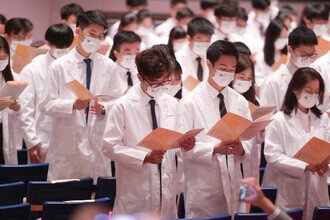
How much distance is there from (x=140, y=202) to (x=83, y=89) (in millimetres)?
1267

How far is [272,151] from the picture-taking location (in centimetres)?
589

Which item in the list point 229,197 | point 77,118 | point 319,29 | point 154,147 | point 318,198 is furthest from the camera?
point 319,29

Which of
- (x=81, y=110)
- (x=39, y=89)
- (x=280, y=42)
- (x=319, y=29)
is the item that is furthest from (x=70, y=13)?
(x=319, y=29)

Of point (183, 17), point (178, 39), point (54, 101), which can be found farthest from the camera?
point (183, 17)

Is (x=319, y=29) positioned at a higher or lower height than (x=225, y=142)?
higher

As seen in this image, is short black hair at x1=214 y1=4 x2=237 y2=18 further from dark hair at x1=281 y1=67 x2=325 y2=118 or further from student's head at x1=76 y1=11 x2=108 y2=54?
dark hair at x1=281 y1=67 x2=325 y2=118

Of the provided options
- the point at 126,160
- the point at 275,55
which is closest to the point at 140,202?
the point at 126,160

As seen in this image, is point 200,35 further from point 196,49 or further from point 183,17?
point 183,17

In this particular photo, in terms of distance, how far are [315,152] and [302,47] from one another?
6.16 feet

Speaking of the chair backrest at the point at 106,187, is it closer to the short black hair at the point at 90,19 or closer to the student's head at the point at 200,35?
the short black hair at the point at 90,19

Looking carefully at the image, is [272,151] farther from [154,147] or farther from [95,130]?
[95,130]

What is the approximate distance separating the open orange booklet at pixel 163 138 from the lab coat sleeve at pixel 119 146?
144 mm

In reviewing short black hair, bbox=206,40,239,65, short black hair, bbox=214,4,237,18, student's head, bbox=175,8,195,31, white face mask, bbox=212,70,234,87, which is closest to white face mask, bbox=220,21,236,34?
short black hair, bbox=214,4,237,18

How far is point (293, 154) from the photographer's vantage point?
5922mm
